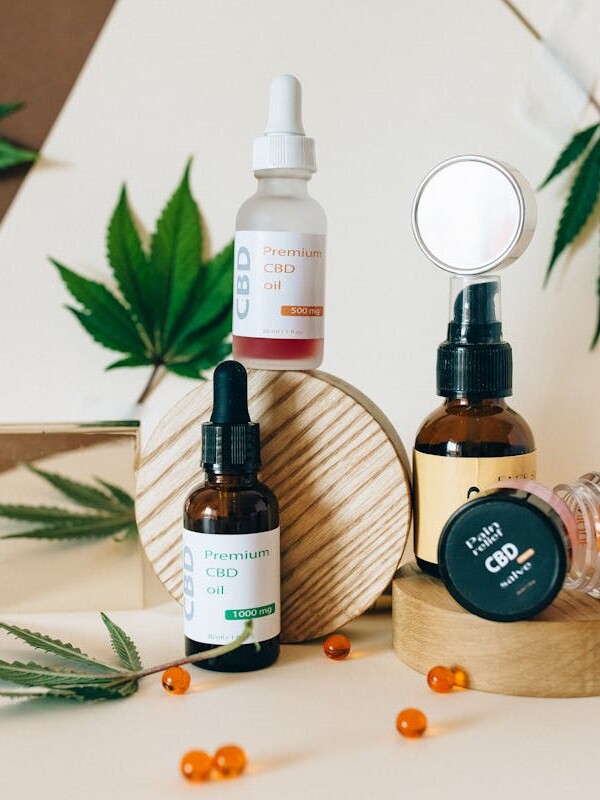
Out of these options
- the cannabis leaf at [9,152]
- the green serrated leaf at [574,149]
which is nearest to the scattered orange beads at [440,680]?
the green serrated leaf at [574,149]

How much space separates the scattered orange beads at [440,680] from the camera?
0.56 meters

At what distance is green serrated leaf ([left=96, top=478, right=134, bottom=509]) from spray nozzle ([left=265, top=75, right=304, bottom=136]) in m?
0.32

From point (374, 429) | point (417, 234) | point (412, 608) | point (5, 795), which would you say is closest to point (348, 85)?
point (417, 234)

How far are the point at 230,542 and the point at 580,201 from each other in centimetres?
42

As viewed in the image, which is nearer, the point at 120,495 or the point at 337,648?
the point at 337,648

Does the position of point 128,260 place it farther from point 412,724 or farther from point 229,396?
point 412,724

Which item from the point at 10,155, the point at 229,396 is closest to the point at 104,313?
the point at 10,155

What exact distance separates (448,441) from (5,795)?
0.34 meters

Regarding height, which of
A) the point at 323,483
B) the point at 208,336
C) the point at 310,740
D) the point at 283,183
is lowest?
the point at 310,740

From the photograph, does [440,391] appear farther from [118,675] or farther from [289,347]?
[118,675]

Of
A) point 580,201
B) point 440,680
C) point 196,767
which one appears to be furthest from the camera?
point 580,201

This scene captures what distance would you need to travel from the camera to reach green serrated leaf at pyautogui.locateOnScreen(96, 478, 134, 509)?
0.77 meters

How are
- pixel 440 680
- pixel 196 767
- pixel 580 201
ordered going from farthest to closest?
pixel 580 201 → pixel 440 680 → pixel 196 767

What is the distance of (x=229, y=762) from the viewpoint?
0.46 m
